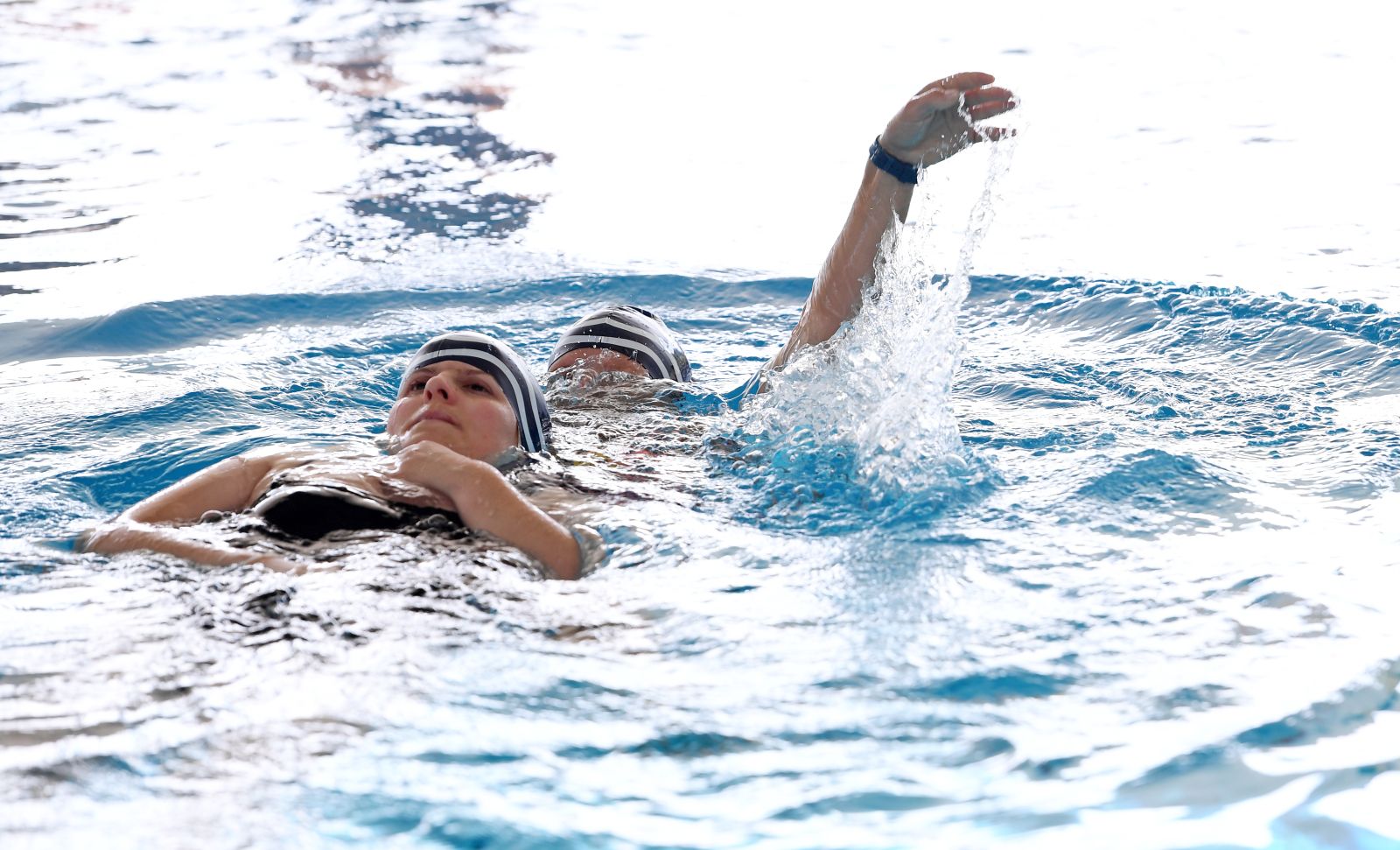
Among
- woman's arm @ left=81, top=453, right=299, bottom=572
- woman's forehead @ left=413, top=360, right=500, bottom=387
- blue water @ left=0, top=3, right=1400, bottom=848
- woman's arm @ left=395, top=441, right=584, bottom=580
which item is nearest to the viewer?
blue water @ left=0, top=3, right=1400, bottom=848

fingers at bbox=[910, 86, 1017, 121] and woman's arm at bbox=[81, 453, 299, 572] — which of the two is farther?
fingers at bbox=[910, 86, 1017, 121]

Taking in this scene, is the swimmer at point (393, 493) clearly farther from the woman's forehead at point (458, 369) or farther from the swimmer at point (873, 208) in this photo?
the swimmer at point (873, 208)

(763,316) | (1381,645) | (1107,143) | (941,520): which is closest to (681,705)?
(941,520)

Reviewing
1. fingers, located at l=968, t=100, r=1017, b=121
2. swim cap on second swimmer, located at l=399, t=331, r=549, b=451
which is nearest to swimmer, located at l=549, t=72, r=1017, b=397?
fingers, located at l=968, t=100, r=1017, b=121

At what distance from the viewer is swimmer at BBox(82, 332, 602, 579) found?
305cm

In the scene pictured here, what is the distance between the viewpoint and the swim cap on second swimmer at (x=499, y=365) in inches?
151

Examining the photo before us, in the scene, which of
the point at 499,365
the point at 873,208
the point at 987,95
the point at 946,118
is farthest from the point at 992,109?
the point at 499,365

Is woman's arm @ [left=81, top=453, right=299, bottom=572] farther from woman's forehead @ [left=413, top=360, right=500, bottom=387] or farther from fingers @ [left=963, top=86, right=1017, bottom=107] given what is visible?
fingers @ [left=963, top=86, right=1017, bottom=107]

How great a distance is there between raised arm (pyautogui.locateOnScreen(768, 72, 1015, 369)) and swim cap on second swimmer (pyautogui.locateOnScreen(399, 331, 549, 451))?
84cm

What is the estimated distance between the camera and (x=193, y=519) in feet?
10.7

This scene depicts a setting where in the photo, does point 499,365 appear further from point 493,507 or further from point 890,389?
point 890,389

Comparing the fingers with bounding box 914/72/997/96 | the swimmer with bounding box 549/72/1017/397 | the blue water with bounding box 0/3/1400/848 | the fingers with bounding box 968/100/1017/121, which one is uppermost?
the fingers with bounding box 914/72/997/96

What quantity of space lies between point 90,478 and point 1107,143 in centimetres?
748

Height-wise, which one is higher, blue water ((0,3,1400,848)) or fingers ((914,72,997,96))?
fingers ((914,72,997,96))
